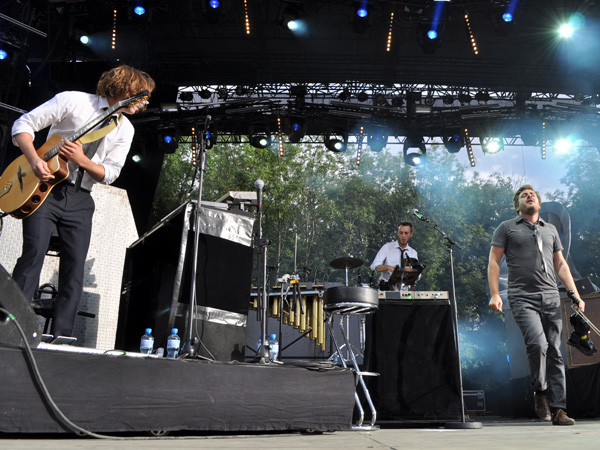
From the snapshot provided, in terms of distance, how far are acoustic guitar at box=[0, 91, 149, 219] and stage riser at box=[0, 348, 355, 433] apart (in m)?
0.96

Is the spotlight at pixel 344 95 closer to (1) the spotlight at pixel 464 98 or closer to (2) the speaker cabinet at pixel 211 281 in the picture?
(1) the spotlight at pixel 464 98

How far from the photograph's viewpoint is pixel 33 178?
2.72 meters

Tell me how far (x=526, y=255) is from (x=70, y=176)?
11.6 ft

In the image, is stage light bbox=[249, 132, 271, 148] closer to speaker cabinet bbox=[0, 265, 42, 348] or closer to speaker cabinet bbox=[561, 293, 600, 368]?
speaker cabinet bbox=[561, 293, 600, 368]

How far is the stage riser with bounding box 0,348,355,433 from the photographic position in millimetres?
1991

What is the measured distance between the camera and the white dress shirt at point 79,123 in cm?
288

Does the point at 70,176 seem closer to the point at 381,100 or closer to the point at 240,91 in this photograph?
the point at 240,91

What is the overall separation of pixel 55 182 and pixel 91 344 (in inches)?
124

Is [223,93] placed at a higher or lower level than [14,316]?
higher

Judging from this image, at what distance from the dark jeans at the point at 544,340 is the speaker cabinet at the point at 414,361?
697mm

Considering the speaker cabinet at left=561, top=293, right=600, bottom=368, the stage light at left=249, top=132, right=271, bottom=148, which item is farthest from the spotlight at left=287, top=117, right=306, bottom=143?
the speaker cabinet at left=561, top=293, right=600, bottom=368

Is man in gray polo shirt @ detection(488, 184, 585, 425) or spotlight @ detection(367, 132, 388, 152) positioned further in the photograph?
spotlight @ detection(367, 132, 388, 152)

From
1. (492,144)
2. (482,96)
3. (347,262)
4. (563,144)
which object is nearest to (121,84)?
(347,262)

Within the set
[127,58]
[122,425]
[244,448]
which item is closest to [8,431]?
[122,425]
